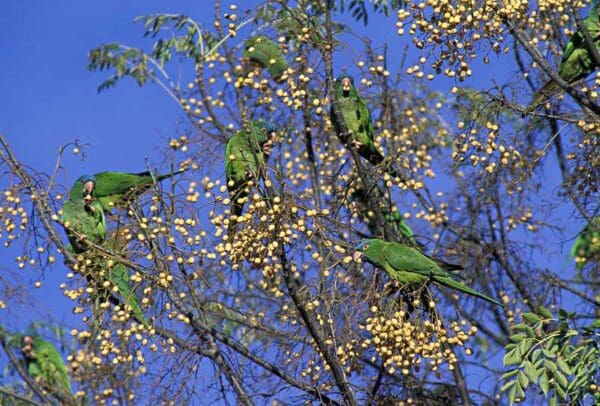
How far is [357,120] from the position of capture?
673 cm

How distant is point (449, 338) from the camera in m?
5.37

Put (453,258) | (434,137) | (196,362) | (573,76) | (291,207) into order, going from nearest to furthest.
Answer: (291,207)
(196,362)
(573,76)
(453,258)
(434,137)

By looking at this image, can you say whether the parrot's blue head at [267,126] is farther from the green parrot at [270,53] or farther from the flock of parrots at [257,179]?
the green parrot at [270,53]

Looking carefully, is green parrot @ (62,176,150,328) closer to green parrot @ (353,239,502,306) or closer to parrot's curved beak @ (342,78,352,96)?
green parrot @ (353,239,502,306)

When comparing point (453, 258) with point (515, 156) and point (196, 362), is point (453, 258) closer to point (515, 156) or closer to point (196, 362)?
point (515, 156)

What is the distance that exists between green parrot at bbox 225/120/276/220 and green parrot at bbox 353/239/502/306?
70 centimetres

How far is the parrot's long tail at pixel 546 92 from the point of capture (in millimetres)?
5801

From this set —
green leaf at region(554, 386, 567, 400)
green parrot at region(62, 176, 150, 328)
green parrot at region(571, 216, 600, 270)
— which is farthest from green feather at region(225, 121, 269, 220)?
green parrot at region(571, 216, 600, 270)

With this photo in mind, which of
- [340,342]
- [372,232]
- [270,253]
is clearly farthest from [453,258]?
[270,253]

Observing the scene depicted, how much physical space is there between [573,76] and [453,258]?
195cm

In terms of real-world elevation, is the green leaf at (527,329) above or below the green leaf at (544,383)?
above

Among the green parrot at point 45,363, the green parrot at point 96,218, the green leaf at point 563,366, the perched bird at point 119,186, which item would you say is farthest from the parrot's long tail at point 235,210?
the green parrot at point 45,363

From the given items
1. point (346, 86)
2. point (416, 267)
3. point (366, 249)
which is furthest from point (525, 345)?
point (346, 86)

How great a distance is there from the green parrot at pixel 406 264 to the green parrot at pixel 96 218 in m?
1.22
